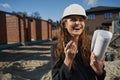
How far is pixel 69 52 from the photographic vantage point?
5.14ft

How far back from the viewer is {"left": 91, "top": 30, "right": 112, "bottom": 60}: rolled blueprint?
137cm

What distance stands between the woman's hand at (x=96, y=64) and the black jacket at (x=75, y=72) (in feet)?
0.19

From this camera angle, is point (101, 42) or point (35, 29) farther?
point (35, 29)

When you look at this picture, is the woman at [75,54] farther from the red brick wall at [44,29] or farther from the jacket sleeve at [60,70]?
the red brick wall at [44,29]

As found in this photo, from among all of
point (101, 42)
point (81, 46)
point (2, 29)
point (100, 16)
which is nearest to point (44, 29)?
point (2, 29)

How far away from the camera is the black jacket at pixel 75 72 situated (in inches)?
62.5

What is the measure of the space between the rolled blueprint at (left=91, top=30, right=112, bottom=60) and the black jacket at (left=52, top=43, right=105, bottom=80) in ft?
0.73

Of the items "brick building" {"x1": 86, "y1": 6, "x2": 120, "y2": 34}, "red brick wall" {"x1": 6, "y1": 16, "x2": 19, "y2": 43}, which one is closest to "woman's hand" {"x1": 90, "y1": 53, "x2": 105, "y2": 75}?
"red brick wall" {"x1": 6, "y1": 16, "x2": 19, "y2": 43}

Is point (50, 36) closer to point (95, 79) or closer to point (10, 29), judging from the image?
point (10, 29)

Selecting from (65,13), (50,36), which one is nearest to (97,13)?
(50,36)

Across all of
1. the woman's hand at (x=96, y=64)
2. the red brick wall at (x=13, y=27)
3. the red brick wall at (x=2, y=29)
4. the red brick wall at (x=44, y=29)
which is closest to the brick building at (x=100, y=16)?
the red brick wall at (x=44, y=29)

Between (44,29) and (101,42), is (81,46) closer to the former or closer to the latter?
(101,42)

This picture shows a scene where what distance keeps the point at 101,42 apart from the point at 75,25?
1.23 ft

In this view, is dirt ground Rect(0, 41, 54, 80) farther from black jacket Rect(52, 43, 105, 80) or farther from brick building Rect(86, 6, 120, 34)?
brick building Rect(86, 6, 120, 34)
